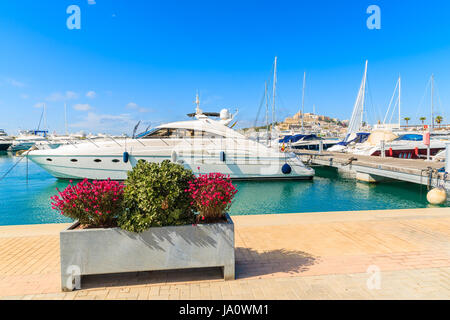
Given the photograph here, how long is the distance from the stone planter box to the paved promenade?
11.3 inches

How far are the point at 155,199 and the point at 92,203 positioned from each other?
0.77 meters

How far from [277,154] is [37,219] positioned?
1345 cm

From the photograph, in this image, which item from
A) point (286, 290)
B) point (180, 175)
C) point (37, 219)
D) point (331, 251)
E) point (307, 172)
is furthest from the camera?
point (307, 172)

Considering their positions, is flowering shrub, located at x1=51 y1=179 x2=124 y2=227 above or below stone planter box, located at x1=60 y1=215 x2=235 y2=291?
above

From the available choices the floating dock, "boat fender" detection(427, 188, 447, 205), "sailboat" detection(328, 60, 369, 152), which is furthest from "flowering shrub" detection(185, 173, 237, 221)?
"sailboat" detection(328, 60, 369, 152)

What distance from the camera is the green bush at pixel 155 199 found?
11.1ft

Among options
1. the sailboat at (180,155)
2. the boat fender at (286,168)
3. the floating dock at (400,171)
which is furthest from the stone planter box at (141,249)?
the boat fender at (286,168)

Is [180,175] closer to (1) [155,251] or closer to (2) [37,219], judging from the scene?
(1) [155,251]

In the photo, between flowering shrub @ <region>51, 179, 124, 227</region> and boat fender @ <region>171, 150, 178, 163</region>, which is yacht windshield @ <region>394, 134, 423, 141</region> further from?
flowering shrub @ <region>51, 179, 124, 227</region>

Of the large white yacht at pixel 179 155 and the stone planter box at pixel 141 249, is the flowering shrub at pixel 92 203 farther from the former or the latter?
the large white yacht at pixel 179 155

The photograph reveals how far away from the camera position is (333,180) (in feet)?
65.6

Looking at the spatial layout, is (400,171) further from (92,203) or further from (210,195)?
(92,203)

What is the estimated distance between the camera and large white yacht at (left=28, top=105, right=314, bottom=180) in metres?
17.0

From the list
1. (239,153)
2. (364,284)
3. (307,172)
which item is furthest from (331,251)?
(307,172)
